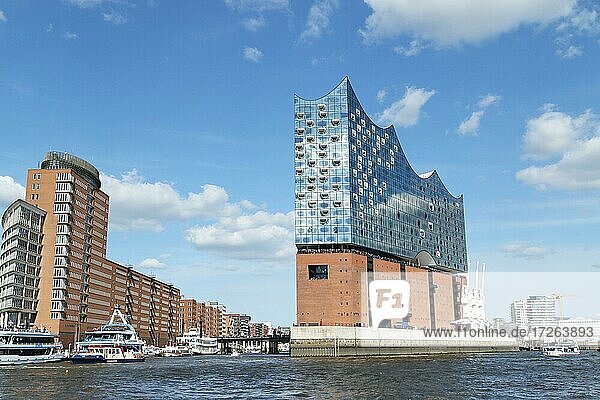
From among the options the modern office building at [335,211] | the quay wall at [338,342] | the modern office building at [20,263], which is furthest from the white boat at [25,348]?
the modern office building at [335,211]

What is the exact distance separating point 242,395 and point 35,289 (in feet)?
376

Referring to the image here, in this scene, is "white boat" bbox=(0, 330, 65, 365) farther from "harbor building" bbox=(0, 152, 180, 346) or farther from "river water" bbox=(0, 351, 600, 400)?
"harbor building" bbox=(0, 152, 180, 346)

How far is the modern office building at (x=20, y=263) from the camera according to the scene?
154 m

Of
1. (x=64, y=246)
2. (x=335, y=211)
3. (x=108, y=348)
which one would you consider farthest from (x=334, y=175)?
(x=108, y=348)

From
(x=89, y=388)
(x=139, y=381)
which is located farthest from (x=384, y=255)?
(x=89, y=388)

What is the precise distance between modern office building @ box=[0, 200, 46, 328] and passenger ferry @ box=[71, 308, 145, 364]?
20611 millimetres

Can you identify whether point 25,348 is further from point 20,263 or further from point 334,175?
point 334,175

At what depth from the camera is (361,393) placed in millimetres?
66062

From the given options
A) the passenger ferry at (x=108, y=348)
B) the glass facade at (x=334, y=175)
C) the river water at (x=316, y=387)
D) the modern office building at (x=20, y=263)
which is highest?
the glass facade at (x=334, y=175)

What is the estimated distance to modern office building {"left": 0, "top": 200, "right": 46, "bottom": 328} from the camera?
154375mm

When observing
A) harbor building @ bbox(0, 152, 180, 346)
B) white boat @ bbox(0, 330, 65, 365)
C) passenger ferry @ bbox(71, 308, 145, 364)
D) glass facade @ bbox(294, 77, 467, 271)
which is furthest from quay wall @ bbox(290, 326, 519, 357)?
white boat @ bbox(0, 330, 65, 365)

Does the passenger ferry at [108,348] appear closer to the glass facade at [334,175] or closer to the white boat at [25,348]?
the white boat at [25,348]

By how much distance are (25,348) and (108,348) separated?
18091mm

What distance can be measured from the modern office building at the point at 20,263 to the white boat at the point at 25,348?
923 inches
